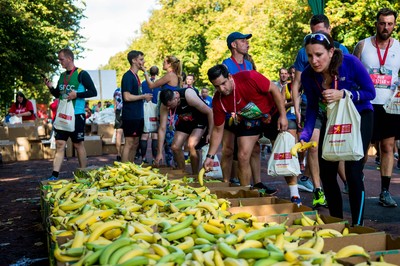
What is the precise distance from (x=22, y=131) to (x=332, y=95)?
16660 mm

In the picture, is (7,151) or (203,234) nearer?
(203,234)

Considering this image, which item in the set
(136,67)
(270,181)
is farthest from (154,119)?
(270,181)

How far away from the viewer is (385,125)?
23.6 ft

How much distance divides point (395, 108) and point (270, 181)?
12.2 feet

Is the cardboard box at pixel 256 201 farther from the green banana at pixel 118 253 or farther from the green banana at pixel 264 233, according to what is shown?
the green banana at pixel 118 253

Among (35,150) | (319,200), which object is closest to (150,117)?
(319,200)

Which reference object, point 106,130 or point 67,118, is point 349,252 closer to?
point 67,118

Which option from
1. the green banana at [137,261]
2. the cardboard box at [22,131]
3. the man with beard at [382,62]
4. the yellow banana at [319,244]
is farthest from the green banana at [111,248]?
the cardboard box at [22,131]

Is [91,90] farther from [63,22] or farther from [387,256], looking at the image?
[63,22]

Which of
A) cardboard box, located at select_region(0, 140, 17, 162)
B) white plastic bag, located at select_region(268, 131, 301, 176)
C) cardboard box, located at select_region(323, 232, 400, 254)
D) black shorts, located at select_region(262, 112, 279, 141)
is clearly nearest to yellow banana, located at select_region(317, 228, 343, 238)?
cardboard box, located at select_region(323, 232, 400, 254)

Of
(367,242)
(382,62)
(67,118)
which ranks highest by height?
(382,62)

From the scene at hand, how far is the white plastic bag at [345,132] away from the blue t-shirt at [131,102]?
6045 mm

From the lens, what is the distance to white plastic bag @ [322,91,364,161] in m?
4.93

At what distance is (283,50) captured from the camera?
118 ft
